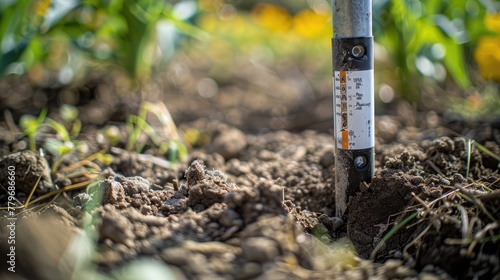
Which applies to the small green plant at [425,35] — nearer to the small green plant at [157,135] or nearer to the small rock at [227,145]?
the small rock at [227,145]

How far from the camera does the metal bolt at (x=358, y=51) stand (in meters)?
1.49

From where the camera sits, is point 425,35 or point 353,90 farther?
point 425,35

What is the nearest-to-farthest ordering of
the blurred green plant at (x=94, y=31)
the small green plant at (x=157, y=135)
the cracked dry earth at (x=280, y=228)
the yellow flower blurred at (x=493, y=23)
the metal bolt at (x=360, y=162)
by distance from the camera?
the cracked dry earth at (x=280, y=228) → the metal bolt at (x=360, y=162) → the small green plant at (x=157, y=135) → the blurred green plant at (x=94, y=31) → the yellow flower blurred at (x=493, y=23)

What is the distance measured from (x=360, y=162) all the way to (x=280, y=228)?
0.46m

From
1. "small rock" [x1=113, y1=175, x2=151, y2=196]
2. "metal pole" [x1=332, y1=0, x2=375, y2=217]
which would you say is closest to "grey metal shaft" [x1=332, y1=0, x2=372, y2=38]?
"metal pole" [x1=332, y1=0, x2=375, y2=217]

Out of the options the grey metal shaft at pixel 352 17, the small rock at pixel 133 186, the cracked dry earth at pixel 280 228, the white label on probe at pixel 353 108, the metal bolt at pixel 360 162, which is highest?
the grey metal shaft at pixel 352 17

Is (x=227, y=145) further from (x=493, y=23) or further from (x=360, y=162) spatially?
(x=493, y=23)

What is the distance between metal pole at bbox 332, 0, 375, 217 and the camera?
1486 millimetres

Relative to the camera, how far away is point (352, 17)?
148 centimetres

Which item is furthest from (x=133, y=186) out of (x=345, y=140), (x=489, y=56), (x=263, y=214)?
(x=489, y=56)

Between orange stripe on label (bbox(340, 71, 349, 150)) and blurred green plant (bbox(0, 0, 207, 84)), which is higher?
blurred green plant (bbox(0, 0, 207, 84))

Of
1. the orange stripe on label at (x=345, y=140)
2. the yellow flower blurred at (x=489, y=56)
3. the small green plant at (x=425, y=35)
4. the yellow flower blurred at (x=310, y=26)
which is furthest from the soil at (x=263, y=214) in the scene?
the yellow flower blurred at (x=310, y=26)

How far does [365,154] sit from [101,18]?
5.87ft

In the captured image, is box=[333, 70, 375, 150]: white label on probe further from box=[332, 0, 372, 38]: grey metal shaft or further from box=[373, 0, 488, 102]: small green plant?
box=[373, 0, 488, 102]: small green plant
